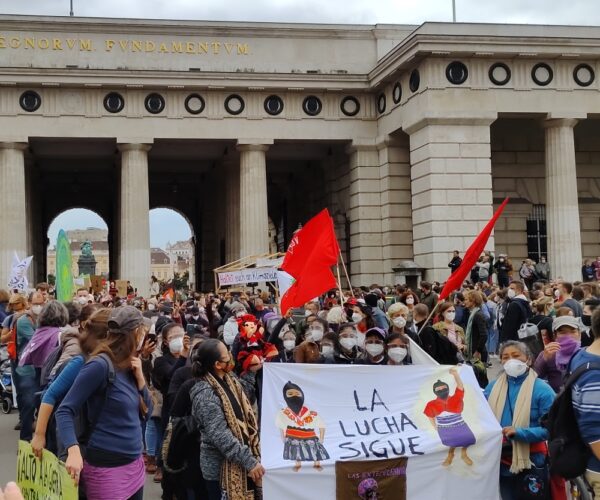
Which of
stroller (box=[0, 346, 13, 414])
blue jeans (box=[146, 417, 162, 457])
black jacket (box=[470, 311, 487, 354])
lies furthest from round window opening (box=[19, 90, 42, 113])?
blue jeans (box=[146, 417, 162, 457])

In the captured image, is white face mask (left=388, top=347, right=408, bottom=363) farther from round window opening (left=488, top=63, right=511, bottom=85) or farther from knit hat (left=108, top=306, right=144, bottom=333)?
round window opening (left=488, top=63, right=511, bottom=85)

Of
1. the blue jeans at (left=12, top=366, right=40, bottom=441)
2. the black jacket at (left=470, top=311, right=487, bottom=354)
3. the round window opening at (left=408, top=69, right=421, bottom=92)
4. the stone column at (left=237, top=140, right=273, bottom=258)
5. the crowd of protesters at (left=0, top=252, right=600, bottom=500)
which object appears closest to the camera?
the crowd of protesters at (left=0, top=252, right=600, bottom=500)

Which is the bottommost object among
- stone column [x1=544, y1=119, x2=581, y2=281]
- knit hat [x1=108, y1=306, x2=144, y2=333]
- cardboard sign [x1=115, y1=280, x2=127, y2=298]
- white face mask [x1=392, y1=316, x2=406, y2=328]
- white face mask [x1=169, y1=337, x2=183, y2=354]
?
white face mask [x1=169, y1=337, x2=183, y2=354]

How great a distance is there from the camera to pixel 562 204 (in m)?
31.8

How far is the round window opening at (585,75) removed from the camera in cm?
3191

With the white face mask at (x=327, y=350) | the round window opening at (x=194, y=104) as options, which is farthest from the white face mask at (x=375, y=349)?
the round window opening at (x=194, y=104)

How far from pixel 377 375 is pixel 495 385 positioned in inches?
39.9

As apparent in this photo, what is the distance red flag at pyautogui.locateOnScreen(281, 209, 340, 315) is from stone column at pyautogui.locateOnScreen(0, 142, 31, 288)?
2194 cm

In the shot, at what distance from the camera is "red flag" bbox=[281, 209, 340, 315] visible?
12820 millimetres

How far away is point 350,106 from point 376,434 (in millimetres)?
29187

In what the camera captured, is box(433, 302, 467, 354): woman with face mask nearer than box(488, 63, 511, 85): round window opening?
Yes

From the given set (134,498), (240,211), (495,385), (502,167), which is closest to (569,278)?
(502,167)

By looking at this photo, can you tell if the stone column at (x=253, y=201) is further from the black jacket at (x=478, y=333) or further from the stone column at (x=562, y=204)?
the black jacket at (x=478, y=333)

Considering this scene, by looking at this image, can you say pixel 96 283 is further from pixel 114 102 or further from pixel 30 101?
pixel 30 101
